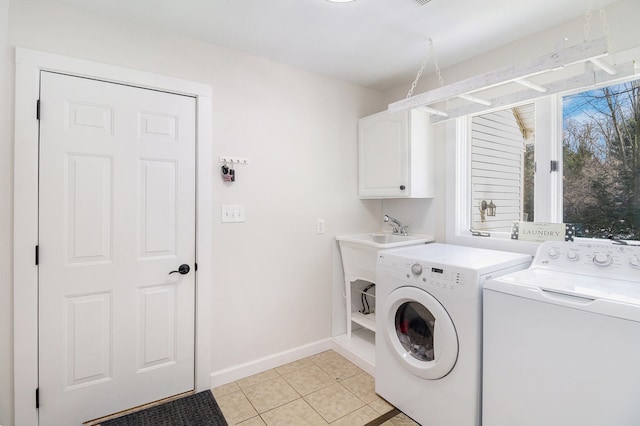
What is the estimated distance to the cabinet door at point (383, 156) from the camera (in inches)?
102

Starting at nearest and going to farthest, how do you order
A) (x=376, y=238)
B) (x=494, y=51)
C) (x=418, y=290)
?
(x=418, y=290) < (x=494, y=51) < (x=376, y=238)

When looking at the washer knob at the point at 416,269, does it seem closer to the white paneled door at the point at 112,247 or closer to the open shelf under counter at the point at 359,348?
the open shelf under counter at the point at 359,348

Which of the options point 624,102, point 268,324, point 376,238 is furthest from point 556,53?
point 268,324

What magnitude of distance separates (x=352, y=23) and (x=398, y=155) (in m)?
1.08

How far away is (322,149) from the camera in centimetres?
280

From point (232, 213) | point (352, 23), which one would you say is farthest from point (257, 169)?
point (352, 23)

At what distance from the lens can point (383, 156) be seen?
277 cm

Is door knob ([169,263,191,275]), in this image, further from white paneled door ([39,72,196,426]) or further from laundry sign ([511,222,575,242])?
laundry sign ([511,222,575,242])

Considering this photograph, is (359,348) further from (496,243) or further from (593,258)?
(593,258)

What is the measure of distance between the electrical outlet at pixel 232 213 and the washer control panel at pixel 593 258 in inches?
77.2

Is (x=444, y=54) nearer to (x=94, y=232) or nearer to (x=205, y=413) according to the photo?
(x=94, y=232)

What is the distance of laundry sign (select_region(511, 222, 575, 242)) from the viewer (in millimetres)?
2006

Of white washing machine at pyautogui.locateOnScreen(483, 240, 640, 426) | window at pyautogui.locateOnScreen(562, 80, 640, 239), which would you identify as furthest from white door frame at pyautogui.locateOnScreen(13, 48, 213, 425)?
window at pyautogui.locateOnScreen(562, 80, 640, 239)

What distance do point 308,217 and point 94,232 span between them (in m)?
1.53
